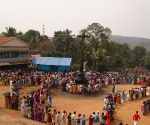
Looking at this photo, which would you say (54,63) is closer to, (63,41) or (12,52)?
(12,52)

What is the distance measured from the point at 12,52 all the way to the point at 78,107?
1841 cm

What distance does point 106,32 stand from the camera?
41.9m

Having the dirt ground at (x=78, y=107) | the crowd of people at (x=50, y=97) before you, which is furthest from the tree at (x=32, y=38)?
the dirt ground at (x=78, y=107)

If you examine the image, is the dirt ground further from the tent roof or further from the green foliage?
the green foliage

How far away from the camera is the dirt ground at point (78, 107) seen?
12466mm

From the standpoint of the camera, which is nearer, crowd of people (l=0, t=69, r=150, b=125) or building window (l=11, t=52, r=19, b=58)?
crowd of people (l=0, t=69, r=150, b=125)

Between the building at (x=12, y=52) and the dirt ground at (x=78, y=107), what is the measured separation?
981cm

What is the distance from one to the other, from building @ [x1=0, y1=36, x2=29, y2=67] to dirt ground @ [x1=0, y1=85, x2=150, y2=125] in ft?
32.2

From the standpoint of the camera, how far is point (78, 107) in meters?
17.0

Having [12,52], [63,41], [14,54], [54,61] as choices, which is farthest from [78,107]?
[63,41]

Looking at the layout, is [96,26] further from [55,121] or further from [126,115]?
[55,121]

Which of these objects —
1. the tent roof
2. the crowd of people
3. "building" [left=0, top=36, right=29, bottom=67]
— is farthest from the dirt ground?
the tent roof

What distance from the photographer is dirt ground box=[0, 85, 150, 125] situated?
12466 mm

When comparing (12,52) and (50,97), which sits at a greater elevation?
(12,52)
